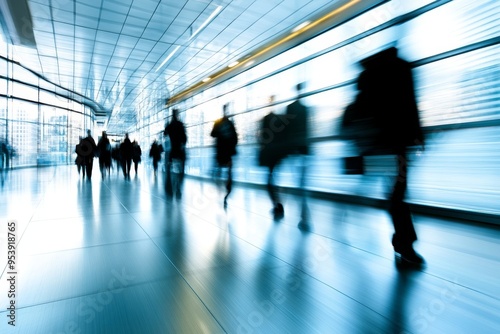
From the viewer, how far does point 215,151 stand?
5559 mm

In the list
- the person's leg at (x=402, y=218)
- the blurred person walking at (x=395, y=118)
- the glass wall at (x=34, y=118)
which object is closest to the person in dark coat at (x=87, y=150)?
the glass wall at (x=34, y=118)

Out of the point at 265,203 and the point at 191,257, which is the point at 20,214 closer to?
the point at 191,257

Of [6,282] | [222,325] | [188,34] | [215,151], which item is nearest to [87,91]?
[188,34]

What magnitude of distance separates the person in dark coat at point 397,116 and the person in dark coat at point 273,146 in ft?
5.83

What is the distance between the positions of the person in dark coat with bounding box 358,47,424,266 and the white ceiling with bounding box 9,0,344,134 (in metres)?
4.99

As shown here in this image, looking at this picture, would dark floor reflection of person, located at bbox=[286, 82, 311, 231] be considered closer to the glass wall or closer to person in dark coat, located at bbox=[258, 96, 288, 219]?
person in dark coat, located at bbox=[258, 96, 288, 219]

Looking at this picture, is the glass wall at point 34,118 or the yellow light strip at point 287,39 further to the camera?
the glass wall at point 34,118

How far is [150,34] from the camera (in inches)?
330

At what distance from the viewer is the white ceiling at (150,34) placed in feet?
22.4

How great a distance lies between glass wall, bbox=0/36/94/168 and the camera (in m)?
12.8

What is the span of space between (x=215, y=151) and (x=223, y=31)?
4.51 metres

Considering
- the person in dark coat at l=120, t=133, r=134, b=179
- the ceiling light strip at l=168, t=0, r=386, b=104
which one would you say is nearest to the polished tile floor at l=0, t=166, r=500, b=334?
the ceiling light strip at l=168, t=0, r=386, b=104

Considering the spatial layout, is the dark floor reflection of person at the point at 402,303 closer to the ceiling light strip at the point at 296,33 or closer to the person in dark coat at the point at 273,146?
the person in dark coat at the point at 273,146

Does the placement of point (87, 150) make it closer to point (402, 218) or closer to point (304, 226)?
point (304, 226)
